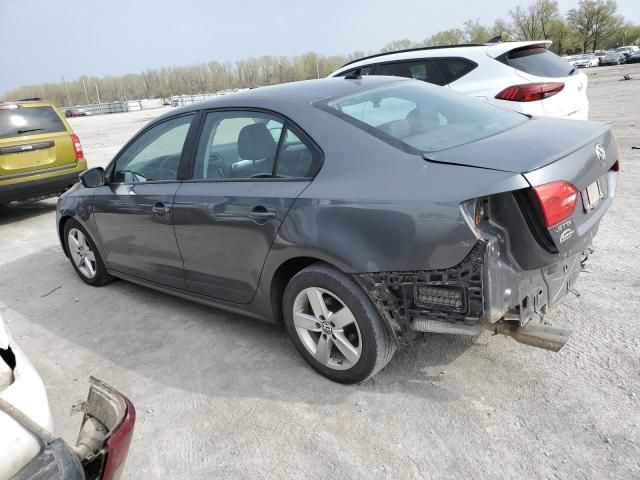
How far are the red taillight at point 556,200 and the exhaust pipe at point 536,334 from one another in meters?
0.55

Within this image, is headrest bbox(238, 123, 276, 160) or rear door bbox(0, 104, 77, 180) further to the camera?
rear door bbox(0, 104, 77, 180)

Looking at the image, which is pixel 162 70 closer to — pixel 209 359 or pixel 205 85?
pixel 205 85

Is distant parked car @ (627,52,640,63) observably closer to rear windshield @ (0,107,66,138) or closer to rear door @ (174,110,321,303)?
rear windshield @ (0,107,66,138)

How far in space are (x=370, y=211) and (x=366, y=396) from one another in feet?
3.42

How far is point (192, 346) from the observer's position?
144 inches

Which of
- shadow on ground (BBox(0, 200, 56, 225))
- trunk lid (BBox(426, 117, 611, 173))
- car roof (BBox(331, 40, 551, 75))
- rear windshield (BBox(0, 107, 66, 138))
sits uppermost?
car roof (BBox(331, 40, 551, 75))

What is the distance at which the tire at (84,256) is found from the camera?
4.81 metres

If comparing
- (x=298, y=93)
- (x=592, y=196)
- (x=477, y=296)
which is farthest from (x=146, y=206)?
(x=592, y=196)

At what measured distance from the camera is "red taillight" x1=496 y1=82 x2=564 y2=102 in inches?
221

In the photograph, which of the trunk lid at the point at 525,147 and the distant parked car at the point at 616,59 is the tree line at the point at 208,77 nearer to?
the distant parked car at the point at 616,59

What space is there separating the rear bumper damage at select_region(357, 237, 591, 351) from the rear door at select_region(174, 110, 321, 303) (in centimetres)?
73

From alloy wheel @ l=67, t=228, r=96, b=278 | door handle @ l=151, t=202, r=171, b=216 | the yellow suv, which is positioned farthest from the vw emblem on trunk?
the yellow suv

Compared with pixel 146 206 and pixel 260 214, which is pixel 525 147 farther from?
pixel 146 206

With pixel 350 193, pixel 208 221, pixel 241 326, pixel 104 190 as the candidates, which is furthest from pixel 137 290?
pixel 350 193
